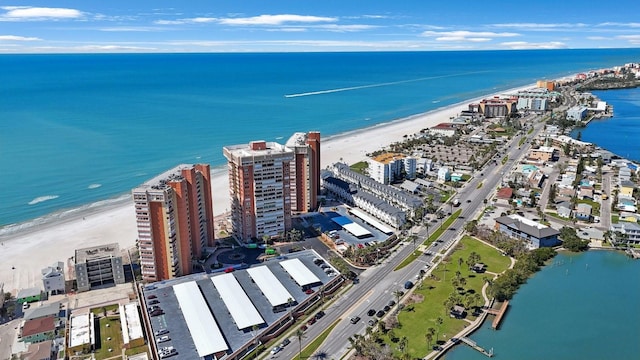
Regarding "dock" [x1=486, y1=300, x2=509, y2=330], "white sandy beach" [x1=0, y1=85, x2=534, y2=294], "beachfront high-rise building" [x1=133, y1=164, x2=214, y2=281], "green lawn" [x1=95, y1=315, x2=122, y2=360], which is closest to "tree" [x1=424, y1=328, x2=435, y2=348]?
"dock" [x1=486, y1=300, x2=509, y2=330]

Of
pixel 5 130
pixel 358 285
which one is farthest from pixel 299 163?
pixel 5 130

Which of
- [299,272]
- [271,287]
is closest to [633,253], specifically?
[299,272]

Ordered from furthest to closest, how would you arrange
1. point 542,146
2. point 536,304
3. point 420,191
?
point 542,146 → point 420,191 → point 536,304

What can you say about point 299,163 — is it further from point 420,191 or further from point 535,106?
point 535,106

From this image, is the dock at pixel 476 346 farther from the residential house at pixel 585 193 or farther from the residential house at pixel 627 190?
the residential house at pixel 627 190

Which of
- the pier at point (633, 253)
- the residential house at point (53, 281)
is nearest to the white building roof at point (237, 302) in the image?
the residential house at point (53, 281)

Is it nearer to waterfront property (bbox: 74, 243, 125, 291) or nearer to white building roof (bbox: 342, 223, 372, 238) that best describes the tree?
white building roof (bbox: 342, 223, 372, 238)
